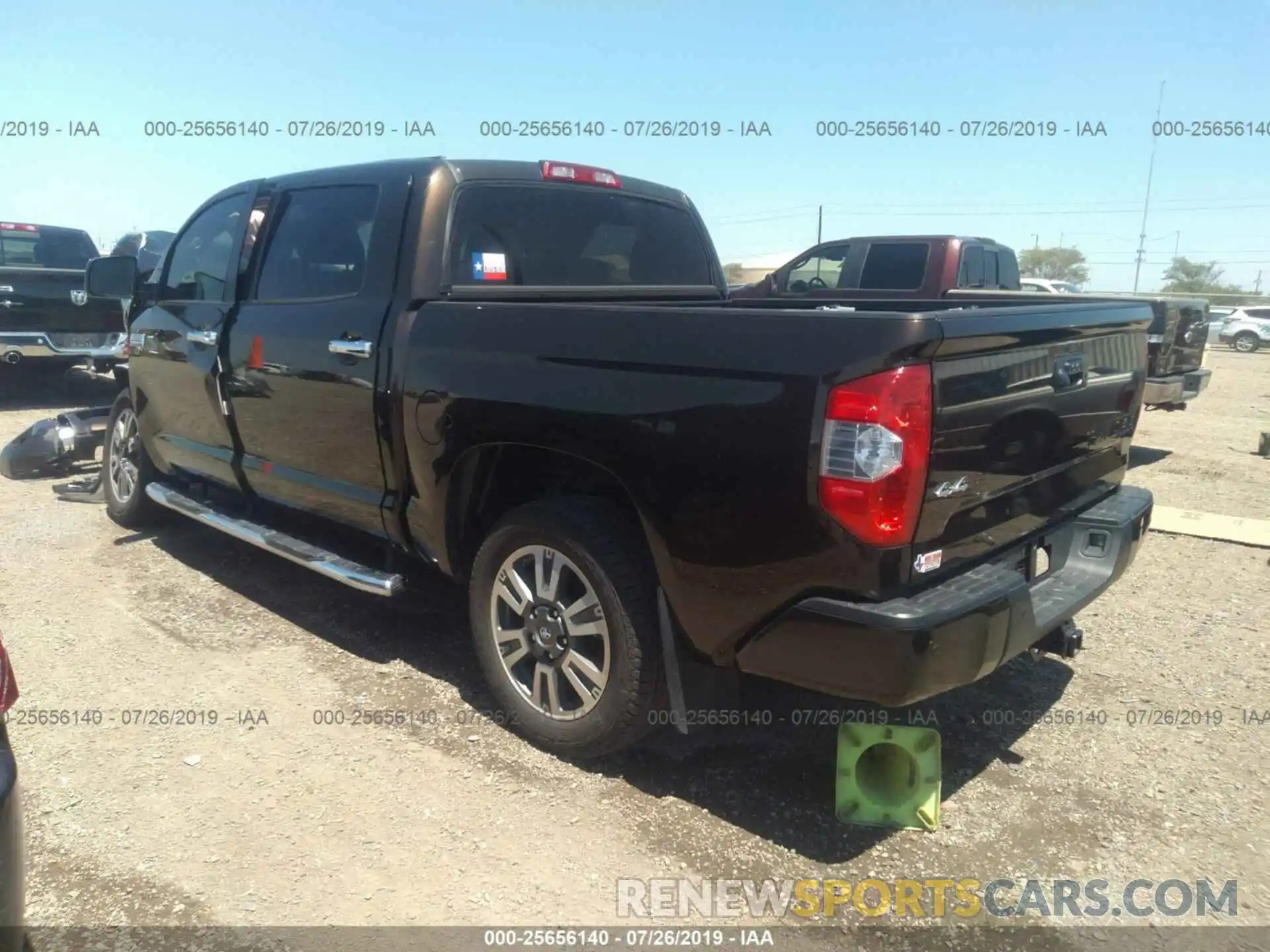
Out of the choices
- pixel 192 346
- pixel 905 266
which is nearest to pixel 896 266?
pixel 905 266

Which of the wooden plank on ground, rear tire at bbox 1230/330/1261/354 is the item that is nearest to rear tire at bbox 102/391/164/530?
the wooden plank on ground

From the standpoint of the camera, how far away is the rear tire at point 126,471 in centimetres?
584

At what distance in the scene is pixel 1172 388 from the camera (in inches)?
328

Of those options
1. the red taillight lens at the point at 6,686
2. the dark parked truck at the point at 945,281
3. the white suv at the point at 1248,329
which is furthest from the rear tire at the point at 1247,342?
the red taillight lens at the point at 6,686

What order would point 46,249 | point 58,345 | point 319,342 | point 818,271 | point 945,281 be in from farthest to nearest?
point 46,249 < point 818,271 < point 58,345 < point 945,281 < point 319,342

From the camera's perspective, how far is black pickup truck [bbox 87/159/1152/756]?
244cm

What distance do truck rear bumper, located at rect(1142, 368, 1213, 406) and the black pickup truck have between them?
5237 millimetres

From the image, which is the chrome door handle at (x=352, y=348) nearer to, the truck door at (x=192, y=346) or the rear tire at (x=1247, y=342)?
the truck door at (x=192, y=346)

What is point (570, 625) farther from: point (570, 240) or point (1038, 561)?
point (570, 240)

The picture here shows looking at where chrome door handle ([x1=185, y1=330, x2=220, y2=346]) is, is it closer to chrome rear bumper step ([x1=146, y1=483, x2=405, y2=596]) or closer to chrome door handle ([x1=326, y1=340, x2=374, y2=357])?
chrome rear bumper step ([x1=146, y1=483, x2=405, y2=596])

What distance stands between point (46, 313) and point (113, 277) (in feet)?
19.9

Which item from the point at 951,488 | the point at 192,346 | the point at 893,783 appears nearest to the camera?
the point at 951,488

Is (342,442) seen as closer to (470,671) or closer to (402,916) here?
(470,671)

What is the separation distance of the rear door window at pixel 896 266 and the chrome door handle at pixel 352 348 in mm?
7462
